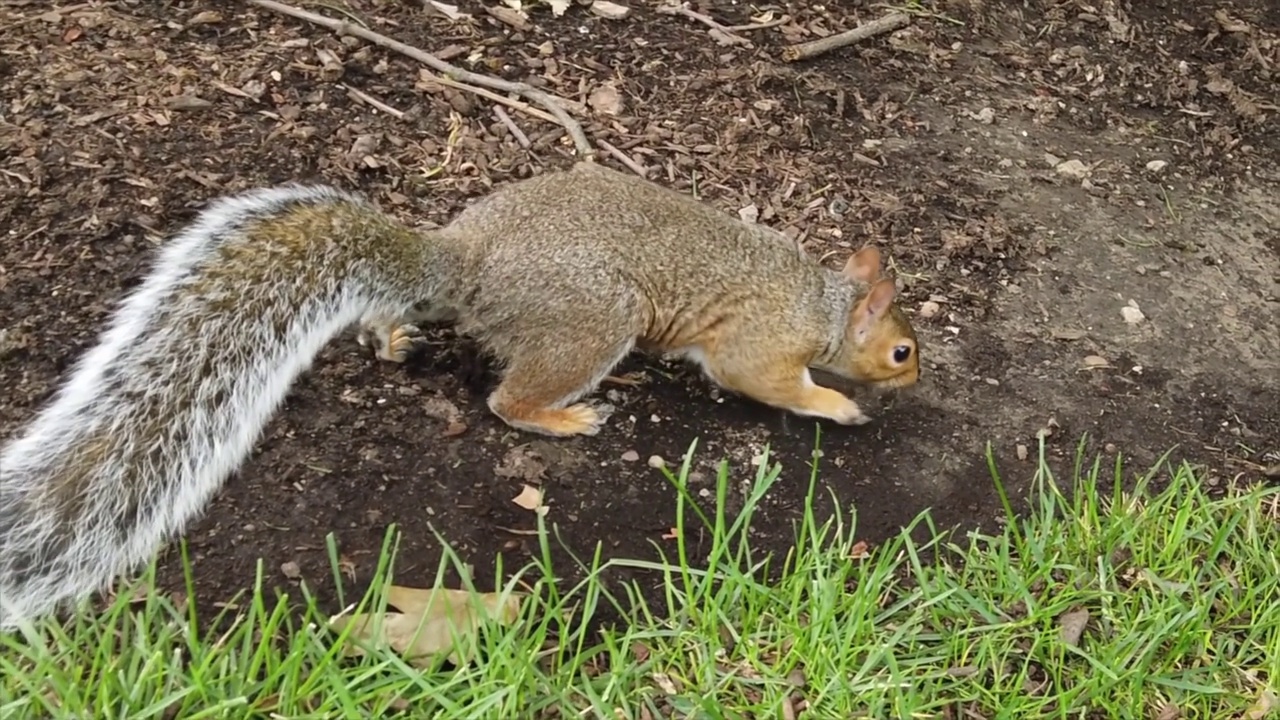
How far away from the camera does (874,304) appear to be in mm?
3023

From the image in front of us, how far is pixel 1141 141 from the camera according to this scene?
441 cm

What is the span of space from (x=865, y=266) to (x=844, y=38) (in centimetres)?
158

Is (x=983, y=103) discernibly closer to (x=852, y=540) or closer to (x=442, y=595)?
(x=852, y=540)

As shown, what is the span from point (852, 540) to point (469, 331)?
978 millimetres

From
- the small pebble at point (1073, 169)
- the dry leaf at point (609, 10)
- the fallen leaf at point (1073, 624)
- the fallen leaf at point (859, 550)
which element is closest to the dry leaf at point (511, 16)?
the dry leaf at point (609, 10)

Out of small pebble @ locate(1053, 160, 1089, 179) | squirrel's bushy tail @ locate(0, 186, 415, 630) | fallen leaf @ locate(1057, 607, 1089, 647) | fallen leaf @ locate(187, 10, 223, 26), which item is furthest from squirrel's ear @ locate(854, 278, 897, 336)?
fallen leaf @ locate(187, 10, 223, 26)

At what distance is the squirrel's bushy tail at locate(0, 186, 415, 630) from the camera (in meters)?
2.02

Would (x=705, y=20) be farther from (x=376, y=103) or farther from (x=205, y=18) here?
(x=205, y=18)

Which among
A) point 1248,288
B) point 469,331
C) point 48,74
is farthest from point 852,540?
point 48,74

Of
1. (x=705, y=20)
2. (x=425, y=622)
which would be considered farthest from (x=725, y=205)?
(x=425, y=622)

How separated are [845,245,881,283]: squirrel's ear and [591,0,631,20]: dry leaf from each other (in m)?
1.62

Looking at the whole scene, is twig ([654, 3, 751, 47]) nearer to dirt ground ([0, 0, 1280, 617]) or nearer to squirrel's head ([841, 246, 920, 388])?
dirt ground ([0, 0, 1280, 617])

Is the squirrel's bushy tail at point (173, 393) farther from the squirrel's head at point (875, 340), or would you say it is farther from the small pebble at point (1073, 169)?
the small pebble at point (1073, 169)

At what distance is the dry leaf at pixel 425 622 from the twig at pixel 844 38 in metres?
2.63
